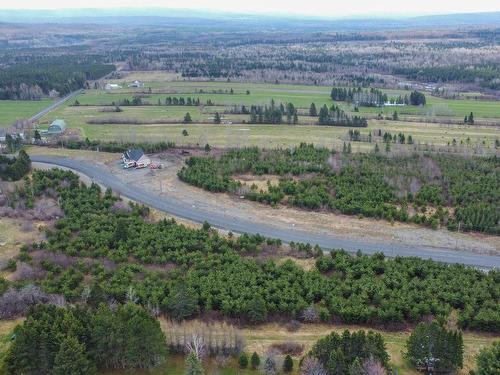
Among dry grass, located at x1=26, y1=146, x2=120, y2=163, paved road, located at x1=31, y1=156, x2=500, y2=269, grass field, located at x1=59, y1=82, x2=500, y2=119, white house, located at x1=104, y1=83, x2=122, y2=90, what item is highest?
white house, located at x1=104, y1=83, x2=122, y2=90

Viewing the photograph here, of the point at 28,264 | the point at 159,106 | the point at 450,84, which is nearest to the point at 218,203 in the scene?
the point at 28,264

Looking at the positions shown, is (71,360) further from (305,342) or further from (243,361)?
(305,342)

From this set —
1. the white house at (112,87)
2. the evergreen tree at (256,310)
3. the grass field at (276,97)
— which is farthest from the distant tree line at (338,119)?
the white house at (112,87)

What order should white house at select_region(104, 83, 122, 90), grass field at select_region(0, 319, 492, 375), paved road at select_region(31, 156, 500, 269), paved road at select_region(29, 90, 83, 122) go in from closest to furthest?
grass field at select_region(0, 319, 492, 375) < paved road at select_region(31, 156, 500, 269) < paved road at select_region(29, 90, 83, 122) < white house at select_region(104, 83, 122, 90)

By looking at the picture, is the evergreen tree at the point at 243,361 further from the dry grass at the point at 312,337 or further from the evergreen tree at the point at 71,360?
the evergreen tree at the point at 71,360

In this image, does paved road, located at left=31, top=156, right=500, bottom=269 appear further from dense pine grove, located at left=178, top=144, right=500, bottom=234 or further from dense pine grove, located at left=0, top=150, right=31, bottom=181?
dense pine grove, located at left=0, top=150, right=31, bottom=181

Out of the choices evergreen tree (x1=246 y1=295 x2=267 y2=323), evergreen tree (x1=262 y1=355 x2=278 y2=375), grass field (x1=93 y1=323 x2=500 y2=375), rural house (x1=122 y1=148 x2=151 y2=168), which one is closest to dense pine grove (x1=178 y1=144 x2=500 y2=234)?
rural house (x1=122 y1=148 x2=151 y2=168)

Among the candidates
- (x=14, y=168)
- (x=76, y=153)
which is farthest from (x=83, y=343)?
(x=76, y=153)
